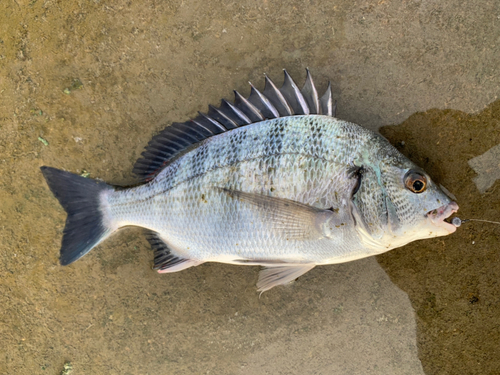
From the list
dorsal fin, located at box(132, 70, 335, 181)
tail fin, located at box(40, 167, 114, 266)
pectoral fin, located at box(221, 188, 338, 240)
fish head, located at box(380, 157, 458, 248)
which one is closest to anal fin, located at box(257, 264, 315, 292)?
pectoral fin, located at box(221, 188, 338, 240)

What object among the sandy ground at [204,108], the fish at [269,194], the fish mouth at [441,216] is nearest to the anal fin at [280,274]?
the fish at [269,194]

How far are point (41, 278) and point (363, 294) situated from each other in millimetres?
2580

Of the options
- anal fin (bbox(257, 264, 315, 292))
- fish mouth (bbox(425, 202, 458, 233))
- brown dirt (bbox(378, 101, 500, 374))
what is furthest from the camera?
brown dirt (bbox(378, 101, 500, 374))

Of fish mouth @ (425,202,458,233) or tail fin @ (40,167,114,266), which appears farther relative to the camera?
tail fin @ (40,167,114,266)

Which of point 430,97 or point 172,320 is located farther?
point 172,320

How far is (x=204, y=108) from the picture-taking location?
2.36m

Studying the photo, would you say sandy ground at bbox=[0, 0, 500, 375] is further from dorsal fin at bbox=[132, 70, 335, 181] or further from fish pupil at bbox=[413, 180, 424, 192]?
fish pupil at bbox=[413, 180, 424, 192]

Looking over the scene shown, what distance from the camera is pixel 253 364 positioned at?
2373 millimetres

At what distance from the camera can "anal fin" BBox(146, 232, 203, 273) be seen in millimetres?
2062

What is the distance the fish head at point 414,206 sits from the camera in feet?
5.57

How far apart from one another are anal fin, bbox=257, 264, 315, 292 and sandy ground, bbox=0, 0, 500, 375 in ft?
1.39

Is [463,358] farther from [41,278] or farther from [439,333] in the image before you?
[41,278]

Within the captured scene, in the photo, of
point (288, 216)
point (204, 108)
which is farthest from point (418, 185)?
point (204, 108)

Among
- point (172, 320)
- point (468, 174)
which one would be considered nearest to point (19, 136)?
point (172, 320)
